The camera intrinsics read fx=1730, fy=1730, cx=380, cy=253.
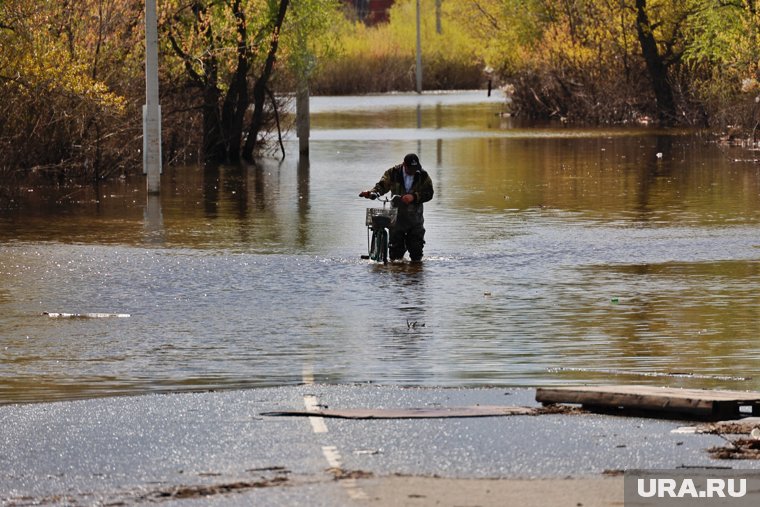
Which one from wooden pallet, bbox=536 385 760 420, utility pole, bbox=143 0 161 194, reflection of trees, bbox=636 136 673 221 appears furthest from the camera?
utility pole, bbox=143 0 161 194

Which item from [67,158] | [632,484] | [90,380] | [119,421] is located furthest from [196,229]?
[632,484]

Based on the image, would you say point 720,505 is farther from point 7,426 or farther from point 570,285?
point 570,285

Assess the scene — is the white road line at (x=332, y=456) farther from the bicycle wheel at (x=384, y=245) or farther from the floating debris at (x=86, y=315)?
the bicycle wheel at (x=384, y=245)

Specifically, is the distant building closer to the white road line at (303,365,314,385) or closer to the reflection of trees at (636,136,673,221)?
the reflection of trees at (636,136,673,221)

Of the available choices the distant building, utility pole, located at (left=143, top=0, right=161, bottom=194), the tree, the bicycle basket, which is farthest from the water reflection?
the distant building

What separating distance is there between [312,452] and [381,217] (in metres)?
9.80

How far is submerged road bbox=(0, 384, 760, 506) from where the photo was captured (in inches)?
316

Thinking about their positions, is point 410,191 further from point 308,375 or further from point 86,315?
point 308,375

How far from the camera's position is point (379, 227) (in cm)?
1881

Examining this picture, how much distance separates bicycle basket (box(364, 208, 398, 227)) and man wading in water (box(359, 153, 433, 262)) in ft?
1.17

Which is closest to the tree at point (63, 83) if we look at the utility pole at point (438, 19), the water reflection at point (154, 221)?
the water reflection at point (154, 221)

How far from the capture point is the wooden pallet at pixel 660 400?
9.65m

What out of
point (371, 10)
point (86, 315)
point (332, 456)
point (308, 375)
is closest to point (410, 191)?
point (86, 315)

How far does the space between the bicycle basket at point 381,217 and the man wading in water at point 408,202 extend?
36 centimetres
